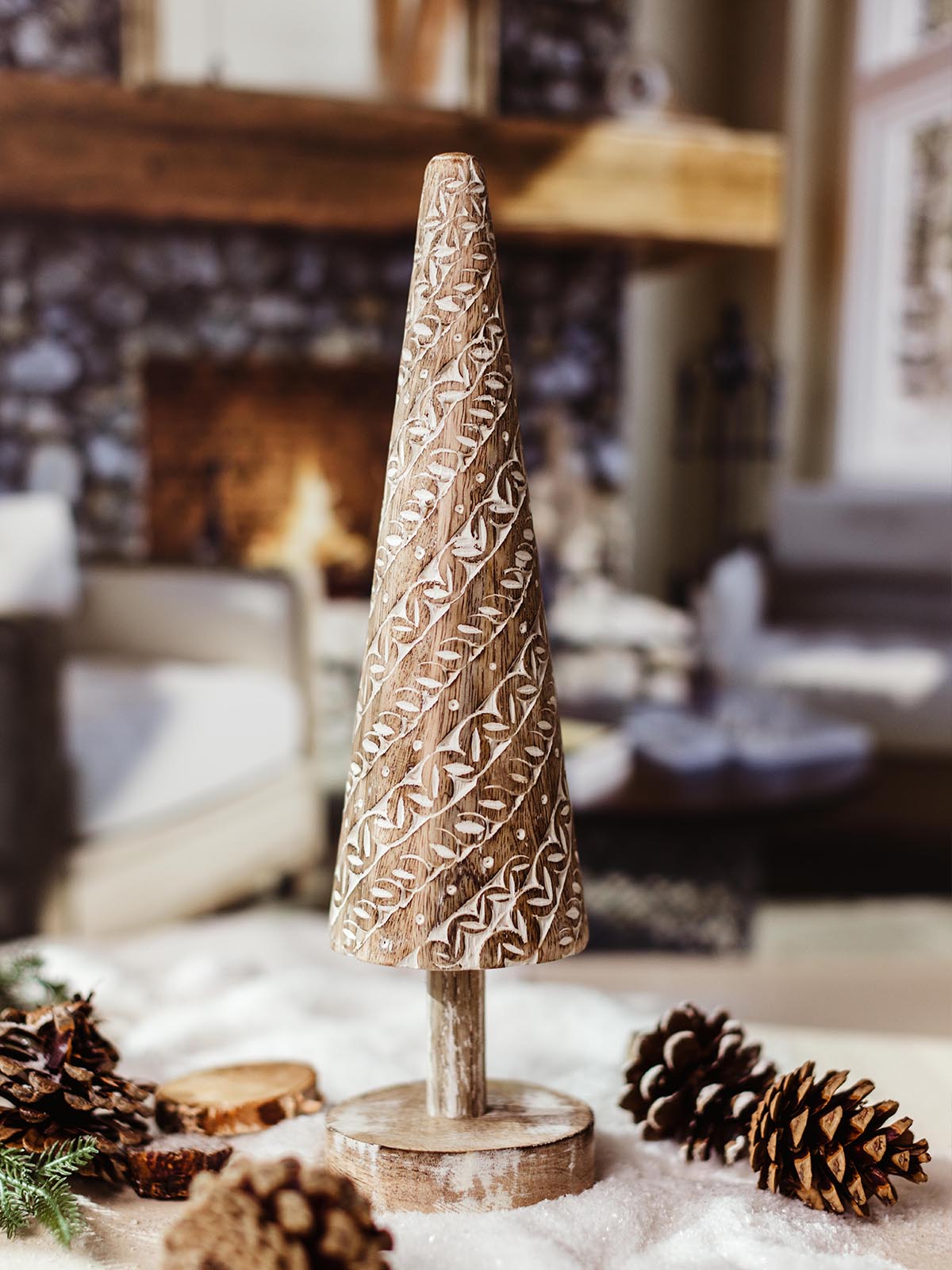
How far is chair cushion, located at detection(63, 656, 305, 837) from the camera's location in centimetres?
172

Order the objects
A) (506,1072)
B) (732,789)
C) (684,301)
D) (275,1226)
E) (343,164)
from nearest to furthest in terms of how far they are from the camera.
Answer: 1. (275,1226)
2. (506,1072)
3. (732,789)
4. (343,164)
5. (684,301)

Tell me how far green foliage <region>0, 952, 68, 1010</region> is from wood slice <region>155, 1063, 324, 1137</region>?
82 mm

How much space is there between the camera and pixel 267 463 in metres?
3.63

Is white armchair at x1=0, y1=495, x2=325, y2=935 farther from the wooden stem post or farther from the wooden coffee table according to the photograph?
the wooden stem post

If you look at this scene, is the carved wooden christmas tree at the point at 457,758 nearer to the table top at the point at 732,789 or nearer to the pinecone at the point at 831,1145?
the pinecone at the point at 831,1145

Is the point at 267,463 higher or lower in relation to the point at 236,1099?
higher

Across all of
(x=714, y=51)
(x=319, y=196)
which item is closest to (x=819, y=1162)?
(x=319, y=196)

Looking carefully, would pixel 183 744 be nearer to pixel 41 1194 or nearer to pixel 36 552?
pixel 36 552

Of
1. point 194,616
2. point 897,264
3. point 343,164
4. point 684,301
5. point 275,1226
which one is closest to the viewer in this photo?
point 275,1226

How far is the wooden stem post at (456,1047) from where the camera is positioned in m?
0.51

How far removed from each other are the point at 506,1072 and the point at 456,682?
0.25 meters

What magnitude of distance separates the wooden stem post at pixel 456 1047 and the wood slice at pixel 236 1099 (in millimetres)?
79

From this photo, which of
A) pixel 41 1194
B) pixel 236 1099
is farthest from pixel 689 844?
pixel 41 1194

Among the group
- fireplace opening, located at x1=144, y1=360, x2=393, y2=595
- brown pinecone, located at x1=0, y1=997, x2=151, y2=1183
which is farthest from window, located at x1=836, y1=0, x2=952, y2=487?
brown pinecone, located at x1=0, y1=997, x2=151, y2=1183
